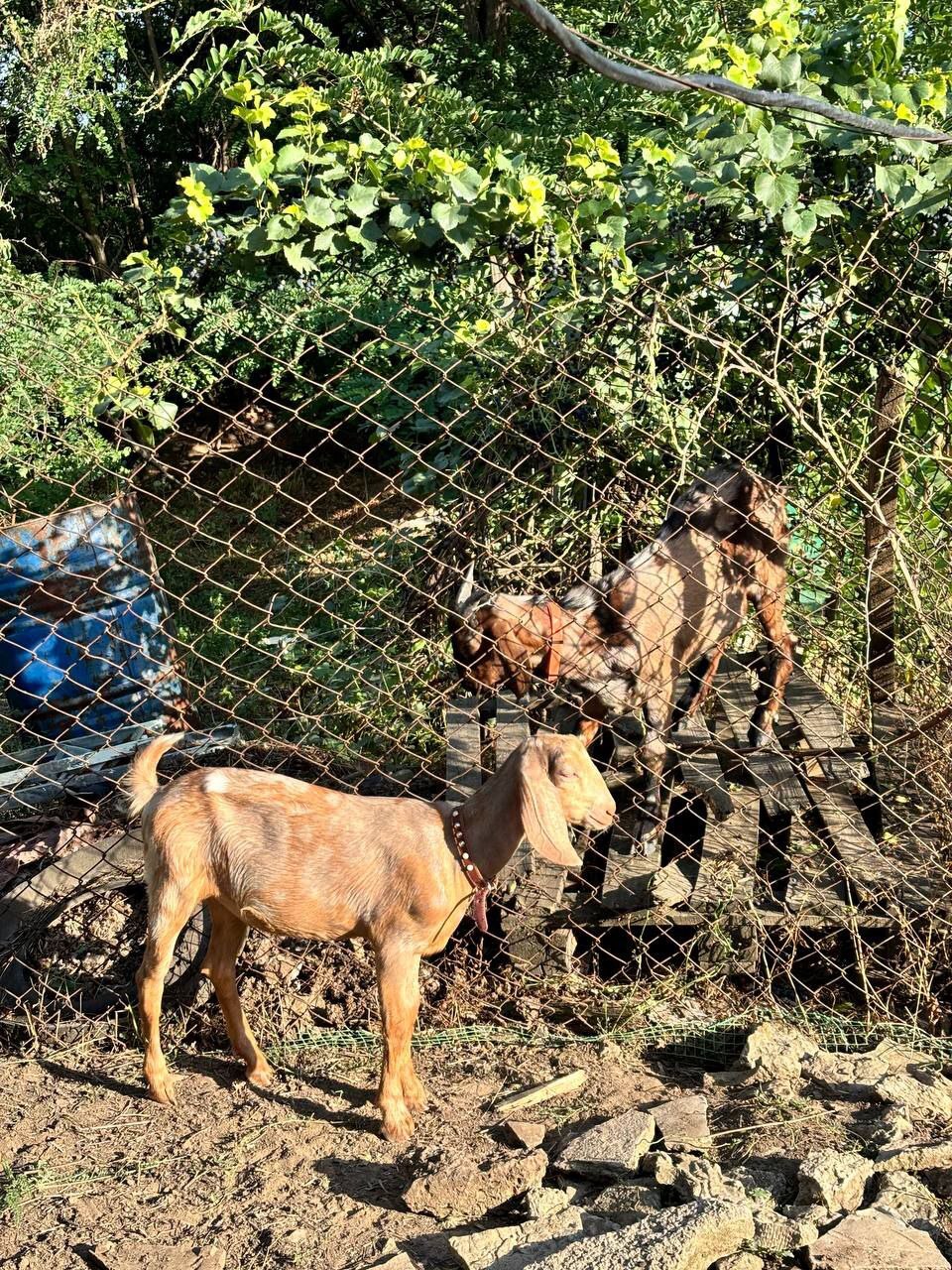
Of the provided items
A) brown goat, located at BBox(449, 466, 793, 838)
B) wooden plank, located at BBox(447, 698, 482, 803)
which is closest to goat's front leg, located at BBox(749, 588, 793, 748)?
brown goat, located at BBox(449, 466, 793, 838)

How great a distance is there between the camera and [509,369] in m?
3.76

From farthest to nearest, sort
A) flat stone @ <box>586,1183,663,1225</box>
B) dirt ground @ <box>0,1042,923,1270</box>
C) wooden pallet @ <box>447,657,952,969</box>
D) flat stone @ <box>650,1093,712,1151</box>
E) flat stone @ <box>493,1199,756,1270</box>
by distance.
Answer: wooden pallet @ <box>447,657,952,969</box>
flat stone @ <box>650,1093,712,1151</box>
dirt ground @ <box>0,1042,923,1270</box>
flat stone @ <box>586,1183,663,1225</box>
flat stone @ <box>493,1199,756,1270</box>

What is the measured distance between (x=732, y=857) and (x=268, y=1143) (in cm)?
174

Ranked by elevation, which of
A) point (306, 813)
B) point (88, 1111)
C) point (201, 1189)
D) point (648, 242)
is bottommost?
point (88, 1111)

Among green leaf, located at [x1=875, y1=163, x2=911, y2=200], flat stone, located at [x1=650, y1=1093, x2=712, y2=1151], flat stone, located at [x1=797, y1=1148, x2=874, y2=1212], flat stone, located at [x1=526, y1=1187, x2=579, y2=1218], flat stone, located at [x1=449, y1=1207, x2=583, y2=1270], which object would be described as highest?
green leaf, located at [x1=875, y1=163, x2=911, y2=200]

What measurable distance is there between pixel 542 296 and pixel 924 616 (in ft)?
5.36

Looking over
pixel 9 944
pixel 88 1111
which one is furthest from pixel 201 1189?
pixel 9 944

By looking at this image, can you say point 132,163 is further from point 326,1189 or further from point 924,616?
point 326,1189

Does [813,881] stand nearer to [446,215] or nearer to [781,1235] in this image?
[781,1235]

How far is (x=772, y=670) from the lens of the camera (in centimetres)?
491

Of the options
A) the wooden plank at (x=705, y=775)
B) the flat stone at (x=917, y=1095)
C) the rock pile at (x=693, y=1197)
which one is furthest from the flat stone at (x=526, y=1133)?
the wooden plank at (x=705, y=775)

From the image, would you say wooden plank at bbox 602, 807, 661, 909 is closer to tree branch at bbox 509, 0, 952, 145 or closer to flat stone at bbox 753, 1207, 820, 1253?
flat stone at bbox 753, 1207, 820, 1253

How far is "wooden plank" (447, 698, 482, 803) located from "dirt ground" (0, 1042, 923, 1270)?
0.84 metres

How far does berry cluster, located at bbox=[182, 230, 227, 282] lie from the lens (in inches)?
137
